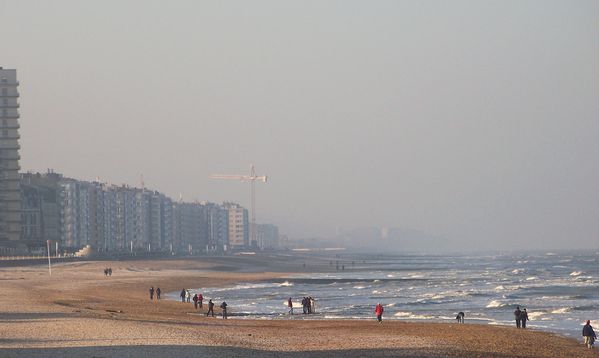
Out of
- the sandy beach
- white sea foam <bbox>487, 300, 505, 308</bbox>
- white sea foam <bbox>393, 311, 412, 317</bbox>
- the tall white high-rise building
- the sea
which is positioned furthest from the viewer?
the tall white high-rise building

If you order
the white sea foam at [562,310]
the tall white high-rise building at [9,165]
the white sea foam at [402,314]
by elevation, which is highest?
the tall white high-rise building at [9,165]

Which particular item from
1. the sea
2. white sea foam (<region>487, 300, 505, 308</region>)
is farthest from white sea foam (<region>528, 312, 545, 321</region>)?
white sea foam (<region>487, 300, 505, 308</region>)

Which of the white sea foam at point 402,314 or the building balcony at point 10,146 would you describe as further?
the building balcony at point 10,146

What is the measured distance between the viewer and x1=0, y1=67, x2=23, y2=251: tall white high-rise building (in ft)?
518

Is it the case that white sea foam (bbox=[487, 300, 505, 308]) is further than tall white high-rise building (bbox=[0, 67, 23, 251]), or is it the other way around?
tall white high-rise building (bbox=[0, 67, 23, 251])

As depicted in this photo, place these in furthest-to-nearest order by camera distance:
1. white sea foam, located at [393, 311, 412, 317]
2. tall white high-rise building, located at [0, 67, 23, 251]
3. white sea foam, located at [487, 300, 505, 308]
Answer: tall white high-rise building, located at [0, 67, 23, 251] < white sea foam, located at [487, 300, 505, 308] < white sea foam, located at [393, 311, 412, 317]

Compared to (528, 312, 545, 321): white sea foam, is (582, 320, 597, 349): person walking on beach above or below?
above

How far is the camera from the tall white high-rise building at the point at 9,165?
158 metres

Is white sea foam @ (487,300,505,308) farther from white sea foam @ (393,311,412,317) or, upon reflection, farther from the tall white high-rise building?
the tall white high-rise building

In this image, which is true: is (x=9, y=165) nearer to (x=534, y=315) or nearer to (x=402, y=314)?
(x=402, y=314)

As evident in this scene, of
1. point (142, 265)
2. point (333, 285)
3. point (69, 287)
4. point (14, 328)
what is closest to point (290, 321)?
point (14, 328)

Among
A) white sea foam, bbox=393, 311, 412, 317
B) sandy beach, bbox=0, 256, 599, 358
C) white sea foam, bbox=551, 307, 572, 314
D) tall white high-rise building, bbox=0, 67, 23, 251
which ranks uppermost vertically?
tall white high-rise building, bbox=0, 67, 23, 251

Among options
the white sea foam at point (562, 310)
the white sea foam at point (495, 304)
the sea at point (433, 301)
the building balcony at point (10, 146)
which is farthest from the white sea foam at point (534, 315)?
the building balcony at point (10, 146)

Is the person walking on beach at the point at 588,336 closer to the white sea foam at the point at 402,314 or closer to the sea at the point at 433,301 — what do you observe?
the sea at the point at 433,301
